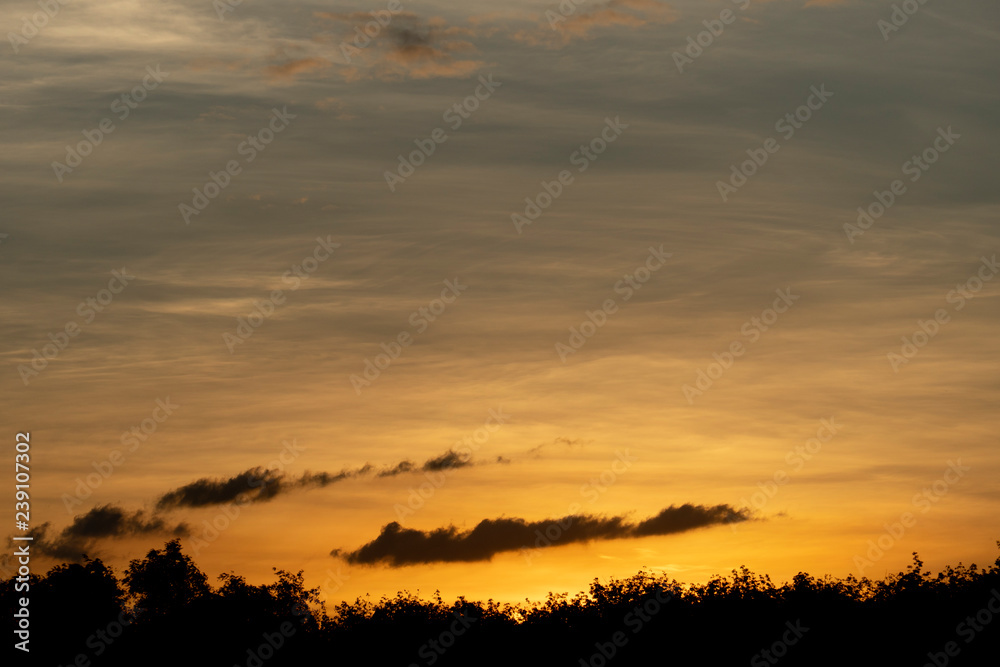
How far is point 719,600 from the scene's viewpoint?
72812 mm

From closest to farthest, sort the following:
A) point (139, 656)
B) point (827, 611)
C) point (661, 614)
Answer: point (827, 611), point (661, 614), point (139, 656)

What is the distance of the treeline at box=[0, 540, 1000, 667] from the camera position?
214ft

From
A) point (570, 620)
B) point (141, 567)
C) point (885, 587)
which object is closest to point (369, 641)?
point (570, 620)

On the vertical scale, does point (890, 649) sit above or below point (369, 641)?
above

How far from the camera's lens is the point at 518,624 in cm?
7912

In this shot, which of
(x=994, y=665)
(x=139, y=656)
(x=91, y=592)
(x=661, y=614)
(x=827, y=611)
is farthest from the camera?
(x=91, y=592)

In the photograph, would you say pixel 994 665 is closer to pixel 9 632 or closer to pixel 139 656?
pixel 139 656

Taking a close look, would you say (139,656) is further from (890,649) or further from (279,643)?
(890,649)

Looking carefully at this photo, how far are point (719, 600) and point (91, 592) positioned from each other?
48795 mm

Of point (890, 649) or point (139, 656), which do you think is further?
point (139, 656)

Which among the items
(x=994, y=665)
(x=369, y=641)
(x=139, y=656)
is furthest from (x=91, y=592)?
(x=994, y=665)

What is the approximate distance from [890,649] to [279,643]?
1652 inches

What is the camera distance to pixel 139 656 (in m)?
78.1

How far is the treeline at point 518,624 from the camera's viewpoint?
65.1 m
